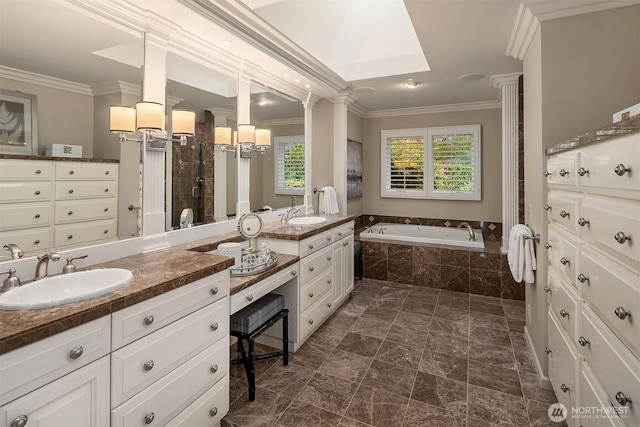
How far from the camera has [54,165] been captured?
163cm

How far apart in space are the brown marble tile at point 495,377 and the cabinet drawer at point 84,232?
8.25 feet

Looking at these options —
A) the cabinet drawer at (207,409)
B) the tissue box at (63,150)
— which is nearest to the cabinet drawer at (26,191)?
the tissue box at (63,150)

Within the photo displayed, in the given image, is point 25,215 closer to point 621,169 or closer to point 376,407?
point 376,407

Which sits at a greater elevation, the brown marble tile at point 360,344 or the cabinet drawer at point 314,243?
the cabinet drawer at point 314,243

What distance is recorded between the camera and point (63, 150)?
1.66 metres

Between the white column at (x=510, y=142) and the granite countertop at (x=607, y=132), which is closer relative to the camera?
the granite countertop at (x=607, y=132)

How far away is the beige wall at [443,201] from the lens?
16.0 ft

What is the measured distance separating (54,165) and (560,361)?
113 inches

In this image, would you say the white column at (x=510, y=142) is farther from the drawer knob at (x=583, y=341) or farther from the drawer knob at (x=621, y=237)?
the drawer knob at (x=621, y=237)

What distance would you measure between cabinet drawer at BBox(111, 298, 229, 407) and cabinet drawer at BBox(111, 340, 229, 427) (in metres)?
0.03

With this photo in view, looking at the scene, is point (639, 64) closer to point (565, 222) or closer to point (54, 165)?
point (565, 222)

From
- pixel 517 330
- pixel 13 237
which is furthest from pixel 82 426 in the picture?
pixel 517 330

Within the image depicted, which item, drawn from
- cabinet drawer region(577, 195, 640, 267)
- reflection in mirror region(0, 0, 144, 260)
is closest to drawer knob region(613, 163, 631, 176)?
cabinet drawer region(577, 195, 640, 267)

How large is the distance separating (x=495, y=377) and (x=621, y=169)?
1794 mm
